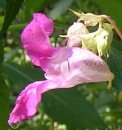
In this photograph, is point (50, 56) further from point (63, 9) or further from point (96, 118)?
point (63, 9)

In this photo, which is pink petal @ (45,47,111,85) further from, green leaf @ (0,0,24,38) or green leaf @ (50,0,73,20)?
green leaf @ (50,0,73,20)

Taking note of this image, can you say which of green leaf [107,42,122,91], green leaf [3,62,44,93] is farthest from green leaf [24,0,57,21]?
green leaf [107,42,122,91]

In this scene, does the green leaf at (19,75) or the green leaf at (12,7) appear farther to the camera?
the green leaf at (19,75)

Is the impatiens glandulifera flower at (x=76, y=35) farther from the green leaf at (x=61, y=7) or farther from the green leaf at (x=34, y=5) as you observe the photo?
the green leaf at (x=61, y=7)

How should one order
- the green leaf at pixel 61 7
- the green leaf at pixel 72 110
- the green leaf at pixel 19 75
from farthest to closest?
the green leaf at pixel 61 7 < the green leaf at pixel 19 75 < the green leaf at pixel 72 110

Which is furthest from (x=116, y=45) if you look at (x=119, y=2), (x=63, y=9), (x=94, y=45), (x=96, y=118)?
(x=63, y=9)

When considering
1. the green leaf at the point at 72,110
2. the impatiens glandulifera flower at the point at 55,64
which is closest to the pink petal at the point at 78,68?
the impatiens glandulifera flower at the point at 55,64

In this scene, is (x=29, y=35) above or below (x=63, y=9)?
above
